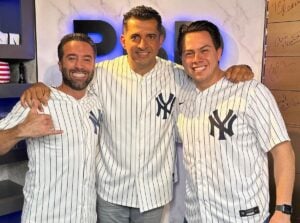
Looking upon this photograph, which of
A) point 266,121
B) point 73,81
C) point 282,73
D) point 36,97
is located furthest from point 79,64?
point 282,73

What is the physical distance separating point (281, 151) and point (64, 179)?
95 centimetres

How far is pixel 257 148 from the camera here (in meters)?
1.40

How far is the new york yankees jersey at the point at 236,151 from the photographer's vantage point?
1350 millimetres

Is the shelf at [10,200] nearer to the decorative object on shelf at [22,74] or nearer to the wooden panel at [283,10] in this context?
the decorative object on shelf at [22,74]

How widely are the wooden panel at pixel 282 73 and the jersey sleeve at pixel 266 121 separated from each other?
932 mm

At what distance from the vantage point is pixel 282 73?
A: 2.20 metres

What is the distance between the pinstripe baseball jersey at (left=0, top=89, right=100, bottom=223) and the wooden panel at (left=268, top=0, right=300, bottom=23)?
1.52 m

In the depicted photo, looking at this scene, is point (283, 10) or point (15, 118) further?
point (283, 10)

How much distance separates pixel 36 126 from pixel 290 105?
67.8 inches

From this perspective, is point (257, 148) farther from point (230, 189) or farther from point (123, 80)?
point (123, 80)

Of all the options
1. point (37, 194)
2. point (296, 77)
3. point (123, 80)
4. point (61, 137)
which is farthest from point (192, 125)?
point (296, 77)

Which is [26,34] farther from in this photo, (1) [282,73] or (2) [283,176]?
(1) [282,73]

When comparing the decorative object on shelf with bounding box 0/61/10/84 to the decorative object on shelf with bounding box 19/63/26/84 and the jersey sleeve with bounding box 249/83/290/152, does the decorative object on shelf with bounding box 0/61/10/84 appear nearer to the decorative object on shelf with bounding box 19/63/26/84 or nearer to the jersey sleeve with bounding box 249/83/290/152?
the decorative object on shelf with bounding box 19/63/26/84

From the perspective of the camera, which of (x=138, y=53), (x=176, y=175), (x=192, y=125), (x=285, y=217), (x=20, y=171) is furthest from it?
(x=20, y=171)
